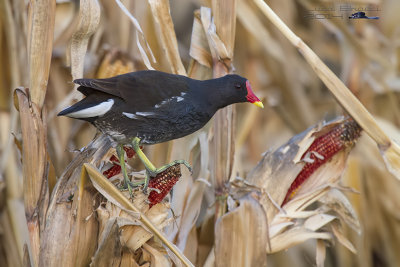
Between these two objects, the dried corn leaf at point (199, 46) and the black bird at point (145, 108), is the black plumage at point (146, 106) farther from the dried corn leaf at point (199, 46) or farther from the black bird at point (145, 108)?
the dried corn leaf at point (199, 46)

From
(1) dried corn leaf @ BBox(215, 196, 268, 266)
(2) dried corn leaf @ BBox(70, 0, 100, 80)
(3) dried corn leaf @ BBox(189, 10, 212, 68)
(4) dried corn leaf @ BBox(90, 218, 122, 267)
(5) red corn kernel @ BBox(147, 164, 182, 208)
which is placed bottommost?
(1) dried corn leaf @ BBox(215, 196, 268, 266)

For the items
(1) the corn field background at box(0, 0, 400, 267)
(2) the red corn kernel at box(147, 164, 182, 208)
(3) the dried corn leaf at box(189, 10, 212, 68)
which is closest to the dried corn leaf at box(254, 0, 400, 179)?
(1) the corn field background at box(0, 0, 400, 267)

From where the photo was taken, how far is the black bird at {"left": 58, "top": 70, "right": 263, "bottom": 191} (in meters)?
1.48

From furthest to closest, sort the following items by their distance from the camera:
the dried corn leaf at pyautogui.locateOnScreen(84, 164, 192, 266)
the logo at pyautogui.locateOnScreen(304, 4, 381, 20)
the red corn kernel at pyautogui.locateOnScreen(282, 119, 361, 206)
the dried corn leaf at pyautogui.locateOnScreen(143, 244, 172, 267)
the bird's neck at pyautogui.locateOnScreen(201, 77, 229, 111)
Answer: the logo at pyautogui.locateOnScreen(304, 4, 381, 20) → the red corn kernel at pyautogui.locateOnScreen(282, 119, 361, 206) → the bird's neck at pyautogui.locateOnScreen(201, 77, 229, 111) → the dried corn leaf at pyautogui.locateOnScreen(143, 244, 172, 267) → the dried corn leaf at pyautogui.locateOnScreen(84, 164, 192, 266)

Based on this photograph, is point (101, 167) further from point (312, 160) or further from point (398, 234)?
point (398, 234)

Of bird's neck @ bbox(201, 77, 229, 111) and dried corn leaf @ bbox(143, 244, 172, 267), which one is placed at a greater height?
bird's neck @ bbox(201, 77, 229, 111)

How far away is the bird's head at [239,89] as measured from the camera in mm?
1635

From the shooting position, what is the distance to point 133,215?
1.34 meters

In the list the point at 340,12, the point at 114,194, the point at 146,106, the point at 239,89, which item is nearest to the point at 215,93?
the point at 239,89

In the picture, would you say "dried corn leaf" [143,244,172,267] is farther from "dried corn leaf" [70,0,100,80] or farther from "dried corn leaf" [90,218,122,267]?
"dried corn leaf" [70,0,100,80]

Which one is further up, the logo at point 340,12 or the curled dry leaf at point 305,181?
the logo at point 340,12

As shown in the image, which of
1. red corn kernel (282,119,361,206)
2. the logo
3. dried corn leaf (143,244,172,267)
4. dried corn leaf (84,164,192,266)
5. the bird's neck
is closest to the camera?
dried corn leaf (84,164,192,266)

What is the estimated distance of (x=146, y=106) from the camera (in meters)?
1.51

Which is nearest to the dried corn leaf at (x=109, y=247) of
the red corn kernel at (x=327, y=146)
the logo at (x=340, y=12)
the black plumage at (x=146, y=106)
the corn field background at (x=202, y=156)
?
the corn field background at (x=202, y=156)
